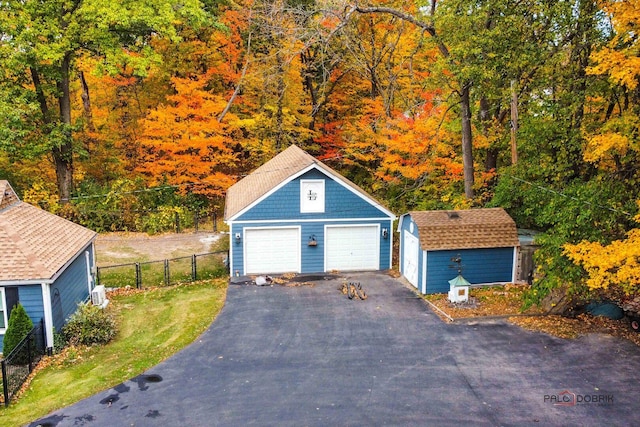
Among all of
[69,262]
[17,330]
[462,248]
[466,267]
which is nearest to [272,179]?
[462,248]

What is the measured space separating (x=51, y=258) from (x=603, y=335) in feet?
50.6

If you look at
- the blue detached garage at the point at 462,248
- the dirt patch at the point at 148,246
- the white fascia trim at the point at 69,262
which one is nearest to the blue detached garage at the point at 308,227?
the blue detached garage at the point at 462,248

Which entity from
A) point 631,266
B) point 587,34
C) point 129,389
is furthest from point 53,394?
point 587,34

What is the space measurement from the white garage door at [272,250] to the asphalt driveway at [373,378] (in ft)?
14.6

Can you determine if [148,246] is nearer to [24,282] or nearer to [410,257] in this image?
[24,282]

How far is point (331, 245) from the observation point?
2000cm

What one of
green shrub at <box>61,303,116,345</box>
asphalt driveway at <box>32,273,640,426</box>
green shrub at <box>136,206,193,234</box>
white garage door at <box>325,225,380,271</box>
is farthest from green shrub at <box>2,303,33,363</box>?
green shrub at <box>136,206,193,234</box>

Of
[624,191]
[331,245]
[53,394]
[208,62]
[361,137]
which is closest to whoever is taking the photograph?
[53,394]

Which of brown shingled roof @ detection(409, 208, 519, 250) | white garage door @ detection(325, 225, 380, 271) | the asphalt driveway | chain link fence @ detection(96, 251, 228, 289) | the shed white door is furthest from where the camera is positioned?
white garage door @ detection(325, 225, 380, 271)

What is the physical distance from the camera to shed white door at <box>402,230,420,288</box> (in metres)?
17.8

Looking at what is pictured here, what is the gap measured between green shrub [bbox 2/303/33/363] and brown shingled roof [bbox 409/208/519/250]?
11.9 metres

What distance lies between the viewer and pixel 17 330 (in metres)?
12.1

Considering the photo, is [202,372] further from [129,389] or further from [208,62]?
[208,62]

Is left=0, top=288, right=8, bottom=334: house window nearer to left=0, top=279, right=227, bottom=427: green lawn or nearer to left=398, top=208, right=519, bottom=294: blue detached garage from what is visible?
left=0, top=279, right=227, bottom=427: green lawn
